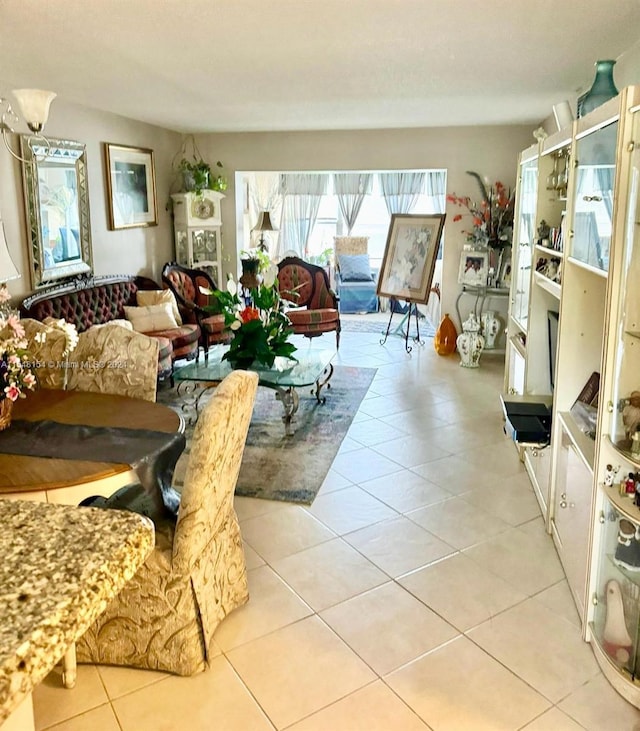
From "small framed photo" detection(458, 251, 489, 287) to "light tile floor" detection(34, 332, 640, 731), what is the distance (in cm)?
Result: 340

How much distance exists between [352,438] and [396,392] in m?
1.25

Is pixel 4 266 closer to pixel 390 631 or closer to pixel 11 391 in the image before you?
pixel 11 391

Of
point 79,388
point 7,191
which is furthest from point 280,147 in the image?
point 79,388

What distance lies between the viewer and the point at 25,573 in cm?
106

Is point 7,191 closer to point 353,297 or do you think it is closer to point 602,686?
point 602,686

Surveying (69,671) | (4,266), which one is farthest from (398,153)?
(69,671)

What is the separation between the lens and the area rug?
374 cm

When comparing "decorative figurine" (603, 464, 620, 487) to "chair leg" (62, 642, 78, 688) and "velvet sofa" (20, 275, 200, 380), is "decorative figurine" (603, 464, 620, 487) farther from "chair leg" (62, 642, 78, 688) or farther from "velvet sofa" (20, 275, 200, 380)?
"velvet sofa" (20, 275, 200, 380)

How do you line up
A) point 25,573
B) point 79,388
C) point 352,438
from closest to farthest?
point 25,573 < point 79,388 < point 352,438

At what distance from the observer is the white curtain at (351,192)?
10.1 m

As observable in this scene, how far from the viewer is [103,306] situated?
584cm

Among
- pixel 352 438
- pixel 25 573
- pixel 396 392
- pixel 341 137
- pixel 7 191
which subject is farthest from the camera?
pixel 341 137

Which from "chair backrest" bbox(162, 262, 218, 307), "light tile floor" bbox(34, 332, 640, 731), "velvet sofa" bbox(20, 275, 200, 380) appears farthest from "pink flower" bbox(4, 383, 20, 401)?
"chair backrest" bbox(162, 262, 218, 307)

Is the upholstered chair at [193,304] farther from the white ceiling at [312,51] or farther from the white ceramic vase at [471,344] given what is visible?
the white ceramic vase at [471,344]
